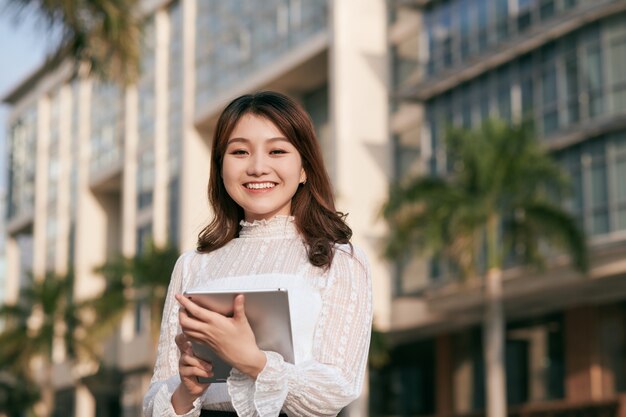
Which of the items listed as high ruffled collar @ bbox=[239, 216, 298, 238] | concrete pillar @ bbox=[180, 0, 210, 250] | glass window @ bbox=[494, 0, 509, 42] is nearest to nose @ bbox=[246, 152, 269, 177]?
high ruffled collar @ bbox=[239, 216, 298, 238]

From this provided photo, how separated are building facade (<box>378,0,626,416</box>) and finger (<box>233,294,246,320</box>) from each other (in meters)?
24.7

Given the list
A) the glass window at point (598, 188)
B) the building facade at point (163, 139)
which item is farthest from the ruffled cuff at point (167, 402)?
the glass window at point (598, 188)

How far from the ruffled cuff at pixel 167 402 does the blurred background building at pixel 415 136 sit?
16.6 m

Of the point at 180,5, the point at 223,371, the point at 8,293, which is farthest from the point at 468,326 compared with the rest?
the point at 8,293

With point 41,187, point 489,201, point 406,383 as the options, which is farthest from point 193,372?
point 41,187

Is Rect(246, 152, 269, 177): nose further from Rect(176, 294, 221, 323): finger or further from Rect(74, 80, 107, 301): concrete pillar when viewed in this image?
Rect(74, 80, 107, 301): concrete pillar

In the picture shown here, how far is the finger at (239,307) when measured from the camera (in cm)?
255

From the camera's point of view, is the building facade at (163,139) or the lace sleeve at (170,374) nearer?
the lace sleeve at (170,374)

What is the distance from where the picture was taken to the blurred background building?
29.2 meters

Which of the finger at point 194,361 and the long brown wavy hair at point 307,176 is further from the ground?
the long brown wavy hair at point 307,176

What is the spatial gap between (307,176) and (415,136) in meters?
34.6

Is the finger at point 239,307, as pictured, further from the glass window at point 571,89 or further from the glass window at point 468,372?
the glass window at point 468,372

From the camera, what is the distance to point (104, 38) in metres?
8.12

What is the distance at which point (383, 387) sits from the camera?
4047 centimetres
